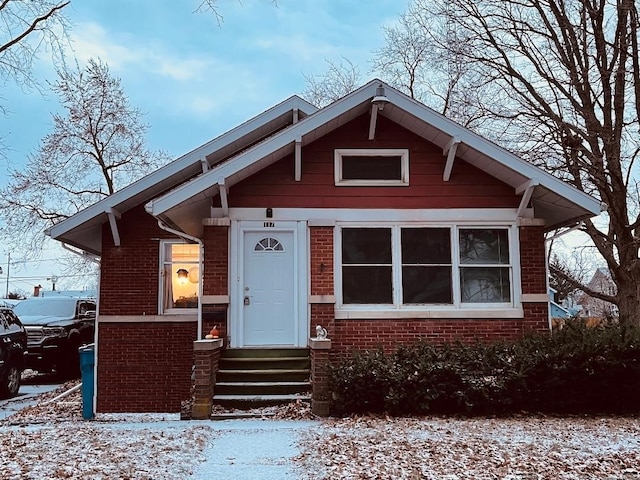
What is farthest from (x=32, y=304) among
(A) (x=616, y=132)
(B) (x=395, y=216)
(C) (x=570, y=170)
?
(A) (x=616, y=132)

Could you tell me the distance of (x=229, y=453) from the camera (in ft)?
22.5

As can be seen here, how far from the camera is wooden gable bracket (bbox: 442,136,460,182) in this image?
10349 millimetres

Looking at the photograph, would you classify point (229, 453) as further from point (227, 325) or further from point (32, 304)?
point (32, 304)

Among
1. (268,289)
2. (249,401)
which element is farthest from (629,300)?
(249,401)

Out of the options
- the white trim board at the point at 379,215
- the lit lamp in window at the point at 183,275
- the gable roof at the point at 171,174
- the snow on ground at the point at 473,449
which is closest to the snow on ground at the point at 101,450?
the snow on ground at the point at 473,449

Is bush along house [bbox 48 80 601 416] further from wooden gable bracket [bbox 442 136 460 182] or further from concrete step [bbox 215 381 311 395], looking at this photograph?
concrete step [bbox 215 381 311 395]

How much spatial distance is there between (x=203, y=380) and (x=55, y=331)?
401 inches

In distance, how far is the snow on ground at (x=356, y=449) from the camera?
602 centimetres

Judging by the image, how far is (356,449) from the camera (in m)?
6.77

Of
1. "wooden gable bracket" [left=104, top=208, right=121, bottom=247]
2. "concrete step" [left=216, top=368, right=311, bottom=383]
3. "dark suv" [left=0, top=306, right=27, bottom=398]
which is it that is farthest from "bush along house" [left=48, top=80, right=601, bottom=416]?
"dark suv" [left=0, top=306, right=27, bottom=398]

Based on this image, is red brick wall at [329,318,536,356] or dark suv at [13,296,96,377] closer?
red brick wall at [329,318,536,356]

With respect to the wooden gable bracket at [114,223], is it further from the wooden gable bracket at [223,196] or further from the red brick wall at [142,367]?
the wooden gable bracket at [223,196]

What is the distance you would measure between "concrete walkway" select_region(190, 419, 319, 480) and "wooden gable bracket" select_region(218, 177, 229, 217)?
3.55 meters

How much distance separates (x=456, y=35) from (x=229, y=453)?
45.6 feet
